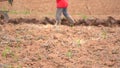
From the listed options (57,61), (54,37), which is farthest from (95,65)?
(54,37)

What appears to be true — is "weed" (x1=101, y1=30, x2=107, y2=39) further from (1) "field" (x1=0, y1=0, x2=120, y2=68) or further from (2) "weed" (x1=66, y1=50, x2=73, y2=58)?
(2) "weed" (x1=66, y1=50, x2=73, y2=58)

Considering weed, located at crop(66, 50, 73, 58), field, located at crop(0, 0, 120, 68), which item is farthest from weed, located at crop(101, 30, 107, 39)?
weed, located at crop(66, 50, 73, 58)

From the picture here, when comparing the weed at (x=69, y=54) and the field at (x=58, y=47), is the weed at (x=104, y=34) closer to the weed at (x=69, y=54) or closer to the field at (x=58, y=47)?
the field at (x=58, y=47)

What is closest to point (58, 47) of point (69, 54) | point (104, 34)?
point (69, 54)

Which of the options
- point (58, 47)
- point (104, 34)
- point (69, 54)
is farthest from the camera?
point (104, 34)

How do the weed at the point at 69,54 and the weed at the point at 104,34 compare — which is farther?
the weed at the point at 104,34

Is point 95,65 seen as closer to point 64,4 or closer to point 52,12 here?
point 64,4

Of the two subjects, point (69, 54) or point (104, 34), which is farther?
point (104, 34)

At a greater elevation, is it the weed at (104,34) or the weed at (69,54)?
the weed at (104,34)

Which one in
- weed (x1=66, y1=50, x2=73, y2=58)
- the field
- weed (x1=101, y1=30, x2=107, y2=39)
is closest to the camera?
Result: the field

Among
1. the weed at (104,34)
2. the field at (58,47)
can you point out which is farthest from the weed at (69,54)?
the weed at (104,34)

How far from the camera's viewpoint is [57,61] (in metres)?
8.88

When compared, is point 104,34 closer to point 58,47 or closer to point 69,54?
point 58,47

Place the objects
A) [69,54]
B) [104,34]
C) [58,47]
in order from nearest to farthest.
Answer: [69,54] < [58,47] < [104,34]
